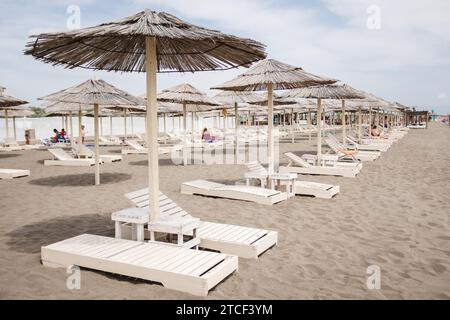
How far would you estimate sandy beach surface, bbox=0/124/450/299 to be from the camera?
10.6ft

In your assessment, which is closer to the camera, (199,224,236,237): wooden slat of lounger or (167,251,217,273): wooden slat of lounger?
(167,251,217,273): wooden slat of lounger

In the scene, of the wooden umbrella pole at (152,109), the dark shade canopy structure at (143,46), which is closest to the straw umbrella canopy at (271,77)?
the dark shade canopy structure at (143,46)

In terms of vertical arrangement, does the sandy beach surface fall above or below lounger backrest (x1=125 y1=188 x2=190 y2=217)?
below

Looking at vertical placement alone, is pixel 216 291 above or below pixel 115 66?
below

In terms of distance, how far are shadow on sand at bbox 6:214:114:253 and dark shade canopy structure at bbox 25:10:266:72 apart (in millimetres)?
2096

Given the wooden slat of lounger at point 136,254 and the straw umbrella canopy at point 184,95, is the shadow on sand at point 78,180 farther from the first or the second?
the wooden slat of lounger at point 136,254

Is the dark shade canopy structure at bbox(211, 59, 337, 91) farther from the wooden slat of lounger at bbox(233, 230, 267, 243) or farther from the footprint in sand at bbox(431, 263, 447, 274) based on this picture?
the footprint in sand at bbox(431, 263, 447, 274)

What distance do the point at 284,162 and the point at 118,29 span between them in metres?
10.1

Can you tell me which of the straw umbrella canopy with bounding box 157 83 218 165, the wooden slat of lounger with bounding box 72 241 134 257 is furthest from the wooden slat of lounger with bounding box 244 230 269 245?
the straw umbrella canopy with bounding box 157 83 218 165

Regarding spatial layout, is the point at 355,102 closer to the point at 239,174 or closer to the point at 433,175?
the point at 433,175

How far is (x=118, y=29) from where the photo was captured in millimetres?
3371

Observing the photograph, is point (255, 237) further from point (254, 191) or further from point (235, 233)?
point (254, 191)

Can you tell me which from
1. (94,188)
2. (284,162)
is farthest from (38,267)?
(284,162)

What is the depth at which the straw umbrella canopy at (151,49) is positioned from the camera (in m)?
3.44
